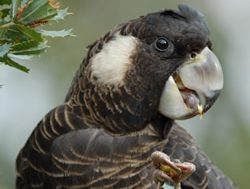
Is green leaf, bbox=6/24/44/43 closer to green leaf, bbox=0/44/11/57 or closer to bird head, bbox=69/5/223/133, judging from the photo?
green leaf, bbox=0/44/11/57

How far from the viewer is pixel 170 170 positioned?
9.48 ft

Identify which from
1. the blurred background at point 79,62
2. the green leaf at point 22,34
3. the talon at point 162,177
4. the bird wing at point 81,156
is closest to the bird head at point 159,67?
the bird wing at point 81,156

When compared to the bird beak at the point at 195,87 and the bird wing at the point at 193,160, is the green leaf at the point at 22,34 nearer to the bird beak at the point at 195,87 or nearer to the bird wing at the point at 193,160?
the bird beak at the point at 195,87

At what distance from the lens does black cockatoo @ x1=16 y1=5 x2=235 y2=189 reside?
12.3 ft

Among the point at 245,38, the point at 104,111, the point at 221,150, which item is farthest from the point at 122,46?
the point at 245,38

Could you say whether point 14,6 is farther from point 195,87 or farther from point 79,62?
point 79,62

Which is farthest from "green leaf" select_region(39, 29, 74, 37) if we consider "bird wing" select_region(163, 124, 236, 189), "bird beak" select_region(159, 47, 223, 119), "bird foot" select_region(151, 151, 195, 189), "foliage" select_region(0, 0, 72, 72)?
"bird wing" select_region(163, 124, 236, 189)

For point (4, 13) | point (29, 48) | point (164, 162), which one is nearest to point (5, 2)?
point (4, 13)

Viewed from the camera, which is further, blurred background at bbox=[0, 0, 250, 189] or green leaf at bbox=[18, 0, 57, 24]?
blurred background at bbox=[0, 0, 250, 189]

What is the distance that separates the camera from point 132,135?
390 centimetres

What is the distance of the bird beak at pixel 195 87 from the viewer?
12.2 feet

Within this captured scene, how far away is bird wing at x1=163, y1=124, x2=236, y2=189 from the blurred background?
3020mm

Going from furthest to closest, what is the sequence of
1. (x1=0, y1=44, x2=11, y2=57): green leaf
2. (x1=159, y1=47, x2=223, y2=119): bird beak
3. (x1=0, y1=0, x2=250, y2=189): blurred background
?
1. (x1=0, y1=0, x2=250, y2=189): blurred background
2. (x1=159, y1=47, x2=223, y2=119): bird beak
3. (x1=0, y1=44, x2=11, y2=57): green leaf

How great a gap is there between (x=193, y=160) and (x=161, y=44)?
1.56 ft
